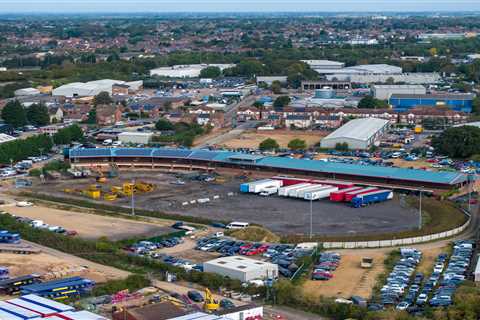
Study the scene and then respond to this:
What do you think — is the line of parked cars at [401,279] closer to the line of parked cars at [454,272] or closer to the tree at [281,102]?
the line of parked cars at [454,272]

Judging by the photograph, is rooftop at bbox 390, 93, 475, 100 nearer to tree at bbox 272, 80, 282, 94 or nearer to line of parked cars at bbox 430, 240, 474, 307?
tree at bbox 272, 80, 282, 94

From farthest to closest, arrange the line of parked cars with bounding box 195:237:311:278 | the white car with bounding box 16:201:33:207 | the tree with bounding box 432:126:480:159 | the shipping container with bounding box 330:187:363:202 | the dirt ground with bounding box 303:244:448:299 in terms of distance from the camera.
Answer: the tree with bounding box 432:126:480:159 < the white car with bounding box 16:201:33:207 < the shipping container with bounding box 330:187:363:202 < the line of parked cars with bounding box 195:237:311:278 < the dirt ground with bounding box 303:244:448:299

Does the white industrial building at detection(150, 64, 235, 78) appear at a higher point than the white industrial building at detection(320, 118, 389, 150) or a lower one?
lower

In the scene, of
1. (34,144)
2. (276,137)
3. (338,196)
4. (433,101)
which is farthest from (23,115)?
(433,101)

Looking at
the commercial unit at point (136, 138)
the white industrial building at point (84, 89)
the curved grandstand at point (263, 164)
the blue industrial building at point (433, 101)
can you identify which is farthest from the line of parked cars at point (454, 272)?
the white industrial building at point (84, 89)

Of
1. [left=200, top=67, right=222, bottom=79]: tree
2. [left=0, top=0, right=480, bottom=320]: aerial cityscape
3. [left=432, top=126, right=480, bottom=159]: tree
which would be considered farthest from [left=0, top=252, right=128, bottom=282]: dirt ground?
[left=200, top=67, right=222, bottom=79]: tree

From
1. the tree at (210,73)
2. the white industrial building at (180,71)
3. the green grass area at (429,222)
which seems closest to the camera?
the green grass area at (429,222)

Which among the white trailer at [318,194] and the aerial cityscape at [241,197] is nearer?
the aerial cityscape at [241,197]

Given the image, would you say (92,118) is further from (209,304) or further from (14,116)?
(209,304)
